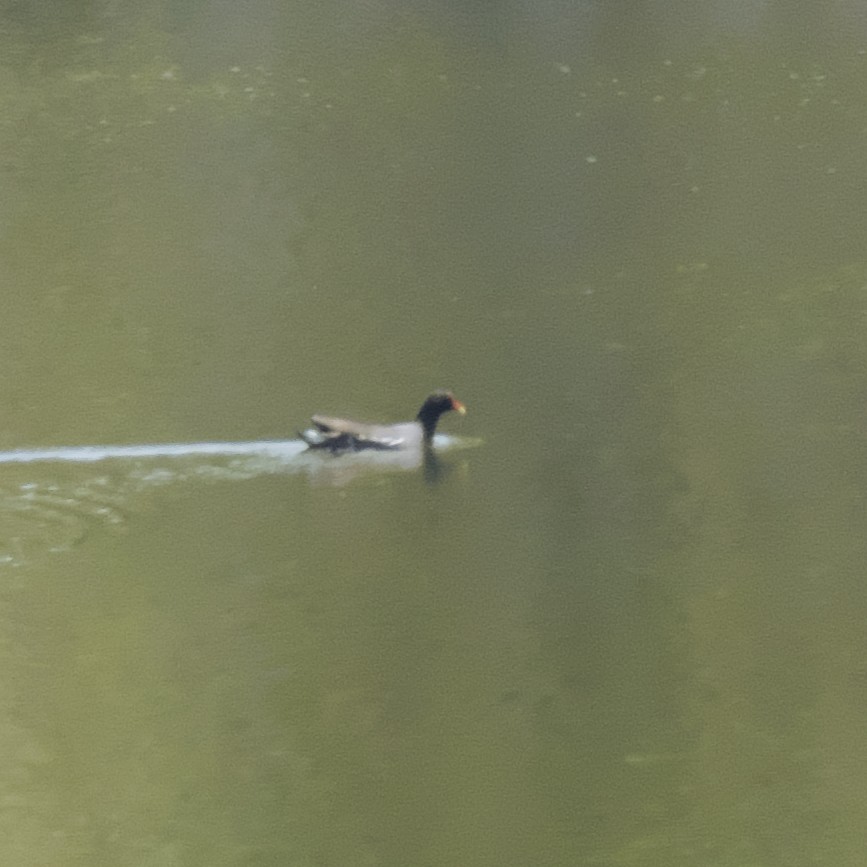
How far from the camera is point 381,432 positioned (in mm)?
13594

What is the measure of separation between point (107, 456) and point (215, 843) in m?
5.32

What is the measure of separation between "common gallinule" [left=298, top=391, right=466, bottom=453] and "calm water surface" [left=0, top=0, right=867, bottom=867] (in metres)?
0.36

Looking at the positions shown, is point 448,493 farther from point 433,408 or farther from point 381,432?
point 433,408

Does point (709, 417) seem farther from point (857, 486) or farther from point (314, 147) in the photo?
point (314, 147)

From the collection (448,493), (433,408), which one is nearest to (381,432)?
(433,408)

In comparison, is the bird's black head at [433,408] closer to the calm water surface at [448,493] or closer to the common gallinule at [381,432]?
the common gallinule at [381,432]

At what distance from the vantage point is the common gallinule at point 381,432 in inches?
523

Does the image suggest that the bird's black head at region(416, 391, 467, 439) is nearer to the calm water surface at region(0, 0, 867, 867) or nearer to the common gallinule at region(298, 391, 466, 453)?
the common gallinule at region(298, 391, 466, 453)

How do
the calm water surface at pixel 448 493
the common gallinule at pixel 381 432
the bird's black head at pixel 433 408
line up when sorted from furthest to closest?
the bird's black head at pixel 433 408 → the common gallinule at pixel 381 432 → the calm water surface at pixel 448 493

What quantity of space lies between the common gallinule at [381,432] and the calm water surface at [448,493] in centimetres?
36

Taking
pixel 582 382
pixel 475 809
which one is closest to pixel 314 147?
pixel 582 382

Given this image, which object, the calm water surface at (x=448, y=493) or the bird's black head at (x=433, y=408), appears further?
the bird's black head at (x=433, y=408)

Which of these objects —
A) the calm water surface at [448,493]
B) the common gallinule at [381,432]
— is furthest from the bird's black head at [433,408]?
the calm water surface at [448,493]

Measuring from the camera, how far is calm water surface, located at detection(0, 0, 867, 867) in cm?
872
